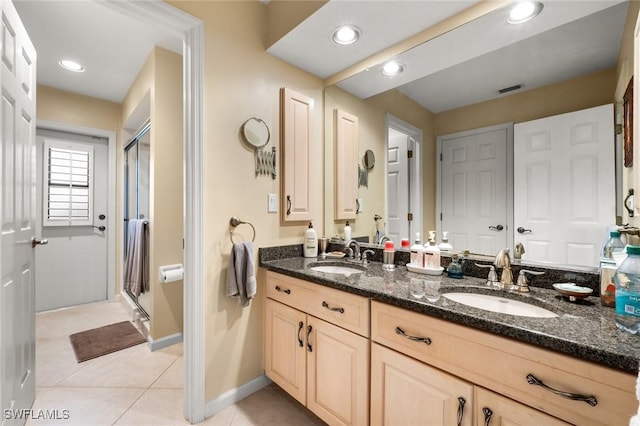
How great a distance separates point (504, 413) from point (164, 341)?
2.48 metres

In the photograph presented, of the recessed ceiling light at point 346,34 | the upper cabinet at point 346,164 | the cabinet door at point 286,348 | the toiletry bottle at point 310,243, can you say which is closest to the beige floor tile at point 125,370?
the cabinet door at point 286,348

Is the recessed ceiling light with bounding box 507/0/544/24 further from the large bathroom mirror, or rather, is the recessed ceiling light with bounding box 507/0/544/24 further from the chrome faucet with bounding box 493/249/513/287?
the chrome faucet with bounding box 493/249/513/287

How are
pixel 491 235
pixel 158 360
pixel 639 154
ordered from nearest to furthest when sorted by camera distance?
pixel 639 154
pixel 491 235
pixel 158 360

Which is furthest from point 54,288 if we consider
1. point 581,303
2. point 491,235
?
point 581,303

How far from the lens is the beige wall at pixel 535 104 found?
1.13m

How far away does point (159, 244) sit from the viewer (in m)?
2.33

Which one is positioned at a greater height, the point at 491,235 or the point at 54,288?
the point at 491,235

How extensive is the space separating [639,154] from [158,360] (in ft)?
9.58

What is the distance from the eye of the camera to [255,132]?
1.77 metres

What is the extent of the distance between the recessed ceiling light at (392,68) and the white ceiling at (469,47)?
0.12 ft

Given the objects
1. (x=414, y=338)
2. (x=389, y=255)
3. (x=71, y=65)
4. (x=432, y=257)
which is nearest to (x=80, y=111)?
(x=71, y=65)

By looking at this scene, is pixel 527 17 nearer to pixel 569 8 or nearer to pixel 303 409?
pixel 569 8

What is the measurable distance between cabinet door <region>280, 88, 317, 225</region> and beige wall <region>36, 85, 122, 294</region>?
9.13 ft

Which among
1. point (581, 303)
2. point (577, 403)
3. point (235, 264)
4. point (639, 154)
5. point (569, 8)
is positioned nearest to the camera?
point (577, 403)
